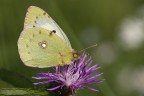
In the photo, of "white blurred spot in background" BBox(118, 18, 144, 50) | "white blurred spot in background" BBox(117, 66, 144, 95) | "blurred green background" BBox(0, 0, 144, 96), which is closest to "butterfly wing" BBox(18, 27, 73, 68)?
"blurred green background" BBox(0, 0, 144, 96)

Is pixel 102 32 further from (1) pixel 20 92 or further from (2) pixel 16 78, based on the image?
(1) pixel 20 92

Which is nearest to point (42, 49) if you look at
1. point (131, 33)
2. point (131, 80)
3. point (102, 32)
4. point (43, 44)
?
point (43, 44)

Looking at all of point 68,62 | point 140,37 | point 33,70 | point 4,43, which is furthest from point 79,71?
point 140,37

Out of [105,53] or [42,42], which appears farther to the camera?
[105,53]

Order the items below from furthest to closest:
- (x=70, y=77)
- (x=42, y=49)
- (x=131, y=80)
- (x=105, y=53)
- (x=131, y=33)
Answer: (x=131, y=33), (x=105, y=53), (x=131, y=80), (x=42, y=49), (x=70, y=77)

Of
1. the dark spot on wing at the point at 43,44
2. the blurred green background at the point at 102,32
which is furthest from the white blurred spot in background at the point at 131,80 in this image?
the dark spot on wing at the point at 43,44

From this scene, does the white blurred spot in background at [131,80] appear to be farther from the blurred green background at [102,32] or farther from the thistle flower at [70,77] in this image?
the thistle flower at [70,77]
